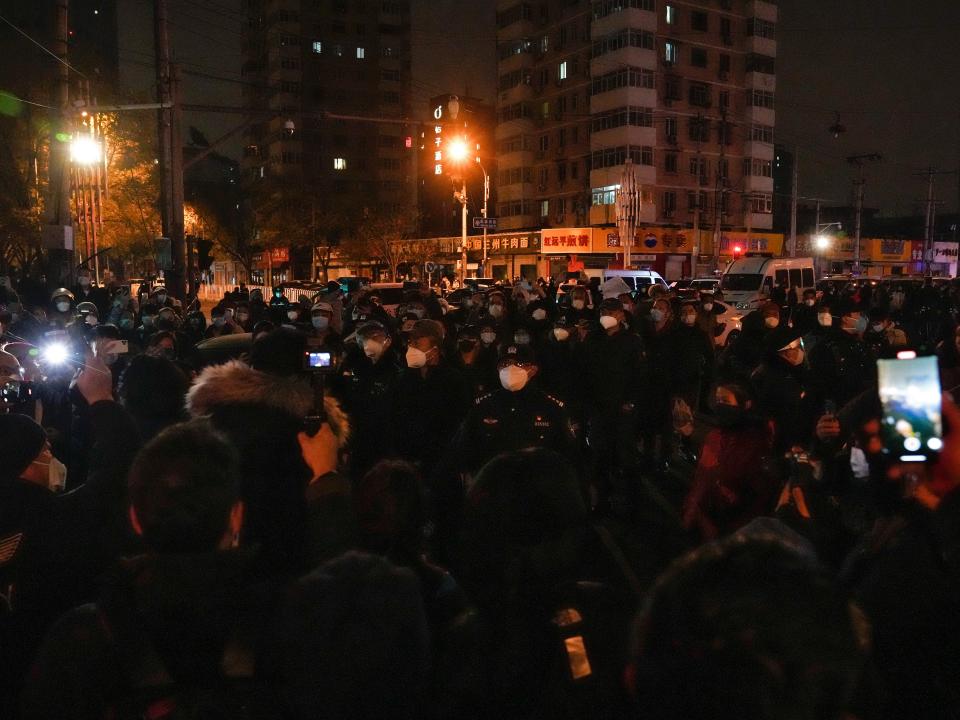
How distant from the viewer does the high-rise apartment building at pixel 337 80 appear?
9038cm

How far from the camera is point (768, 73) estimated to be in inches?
2566

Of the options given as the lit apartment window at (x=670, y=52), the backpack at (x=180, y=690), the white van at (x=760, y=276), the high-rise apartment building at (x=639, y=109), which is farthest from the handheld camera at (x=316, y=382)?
the lit apartment window at (x=670, y=52)

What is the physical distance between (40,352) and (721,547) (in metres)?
7.40

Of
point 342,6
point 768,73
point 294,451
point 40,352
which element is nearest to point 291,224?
point 768,73

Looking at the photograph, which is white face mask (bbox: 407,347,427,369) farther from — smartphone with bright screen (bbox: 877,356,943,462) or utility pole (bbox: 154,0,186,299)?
utility pole (bbox: 154,0,186,299)

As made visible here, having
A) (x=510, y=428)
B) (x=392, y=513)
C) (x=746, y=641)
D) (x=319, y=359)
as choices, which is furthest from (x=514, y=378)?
(x=746, y=641)

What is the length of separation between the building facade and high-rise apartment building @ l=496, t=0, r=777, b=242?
82 millimetres

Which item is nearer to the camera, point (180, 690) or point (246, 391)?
point (180, 690)

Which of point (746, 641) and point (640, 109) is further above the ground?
point (640, 109)

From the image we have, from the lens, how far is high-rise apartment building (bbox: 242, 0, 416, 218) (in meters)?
90.4

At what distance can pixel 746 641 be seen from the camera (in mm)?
1375

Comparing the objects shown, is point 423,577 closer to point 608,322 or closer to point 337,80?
point 608,322

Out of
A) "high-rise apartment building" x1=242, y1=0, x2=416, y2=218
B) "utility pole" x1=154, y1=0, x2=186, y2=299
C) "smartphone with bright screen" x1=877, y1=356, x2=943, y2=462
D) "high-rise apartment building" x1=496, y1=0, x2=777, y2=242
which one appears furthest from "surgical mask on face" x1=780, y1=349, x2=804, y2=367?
"high-rise apartment building" x1=242, y1=0, x2=416, y2=218

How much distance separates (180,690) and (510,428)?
129 inches
